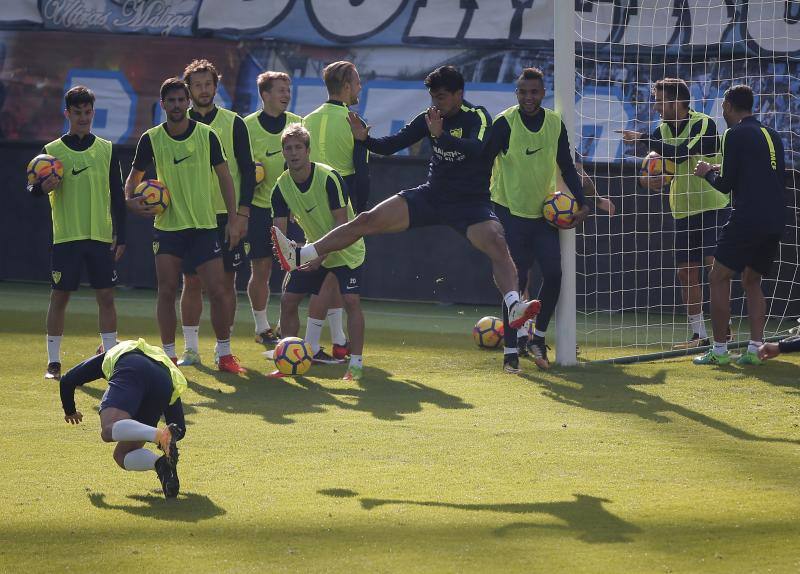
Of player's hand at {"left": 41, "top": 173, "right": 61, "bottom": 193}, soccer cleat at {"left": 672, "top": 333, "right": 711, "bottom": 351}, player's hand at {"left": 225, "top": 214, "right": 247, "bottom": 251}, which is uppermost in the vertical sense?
player's hand at {"left": 41, "top": 173, "right": 61, "bottom": 193}

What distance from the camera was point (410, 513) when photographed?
566cm

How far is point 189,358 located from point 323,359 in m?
1.10

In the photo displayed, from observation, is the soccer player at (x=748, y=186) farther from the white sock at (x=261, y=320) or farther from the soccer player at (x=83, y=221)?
the soccer player at (x=83, y=221)

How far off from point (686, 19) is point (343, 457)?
916 centimetres

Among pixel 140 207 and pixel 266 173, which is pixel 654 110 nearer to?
pixel 266 173

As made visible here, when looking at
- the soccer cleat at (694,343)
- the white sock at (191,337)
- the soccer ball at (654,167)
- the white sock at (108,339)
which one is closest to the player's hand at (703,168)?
the soccer ball at (654,167)

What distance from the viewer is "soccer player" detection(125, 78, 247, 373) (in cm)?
963

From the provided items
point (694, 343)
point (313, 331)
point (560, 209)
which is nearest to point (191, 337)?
point (313, 331)

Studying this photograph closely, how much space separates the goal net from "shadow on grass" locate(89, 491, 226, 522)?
788 centimetres

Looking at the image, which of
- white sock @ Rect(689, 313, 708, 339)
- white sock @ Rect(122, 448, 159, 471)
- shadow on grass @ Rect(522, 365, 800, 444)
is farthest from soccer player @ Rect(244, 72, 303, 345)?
white sock @ Rect(122, 448, 159, 471)

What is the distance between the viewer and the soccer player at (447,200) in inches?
334

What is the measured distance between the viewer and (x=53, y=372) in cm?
960

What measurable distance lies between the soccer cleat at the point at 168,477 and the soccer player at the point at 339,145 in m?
4.66

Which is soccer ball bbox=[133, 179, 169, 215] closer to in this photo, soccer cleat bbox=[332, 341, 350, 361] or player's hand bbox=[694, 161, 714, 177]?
soccer cleat bbox=[332, 341, 350, 361]
